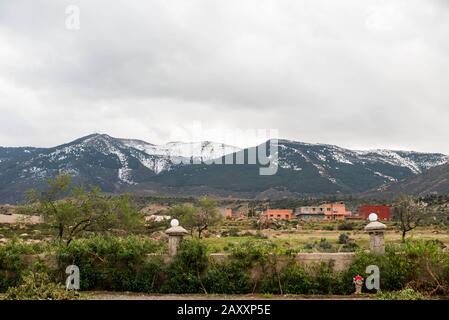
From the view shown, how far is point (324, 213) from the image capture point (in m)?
95.3

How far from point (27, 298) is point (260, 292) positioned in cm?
696

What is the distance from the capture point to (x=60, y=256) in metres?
16.5

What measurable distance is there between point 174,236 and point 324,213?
82.2 meters

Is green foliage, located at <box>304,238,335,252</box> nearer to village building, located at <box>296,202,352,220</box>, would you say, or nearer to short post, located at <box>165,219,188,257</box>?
short post, located at <box>165,219,188,257</box>

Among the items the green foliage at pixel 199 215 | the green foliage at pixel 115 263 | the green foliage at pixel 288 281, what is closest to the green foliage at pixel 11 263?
the green foliage at pixel 115 263

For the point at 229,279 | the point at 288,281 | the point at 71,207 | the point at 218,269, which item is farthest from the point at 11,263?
the point at 288,281

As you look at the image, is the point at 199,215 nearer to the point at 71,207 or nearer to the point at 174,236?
the point at 71,207

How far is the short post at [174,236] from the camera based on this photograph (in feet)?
52.3

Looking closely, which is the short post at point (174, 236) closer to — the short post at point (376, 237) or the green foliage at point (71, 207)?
the short post at point (376, 237)

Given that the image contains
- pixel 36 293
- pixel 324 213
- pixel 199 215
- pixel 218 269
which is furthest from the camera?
pixel 324 213

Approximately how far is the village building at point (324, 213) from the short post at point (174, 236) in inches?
3155

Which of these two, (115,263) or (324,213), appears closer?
(115,263)

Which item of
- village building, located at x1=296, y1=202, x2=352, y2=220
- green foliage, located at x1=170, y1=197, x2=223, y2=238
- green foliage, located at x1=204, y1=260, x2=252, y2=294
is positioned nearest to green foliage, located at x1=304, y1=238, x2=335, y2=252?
green foliage, located at x1=204, y1=260, x2=252, y2=294
